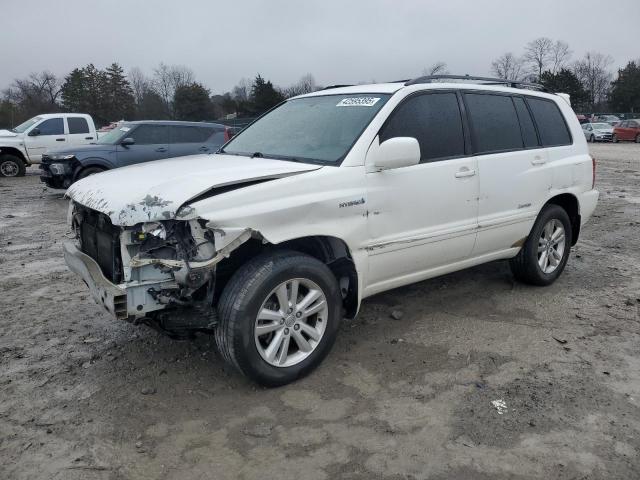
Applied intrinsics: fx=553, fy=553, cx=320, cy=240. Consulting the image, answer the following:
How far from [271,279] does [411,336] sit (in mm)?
1534

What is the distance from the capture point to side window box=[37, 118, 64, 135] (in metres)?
16.3

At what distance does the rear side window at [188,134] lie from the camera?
12.5m

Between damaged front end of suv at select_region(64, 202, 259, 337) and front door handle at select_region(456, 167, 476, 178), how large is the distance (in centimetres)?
187

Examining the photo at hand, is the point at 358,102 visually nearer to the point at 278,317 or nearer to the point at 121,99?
the point at 278,317

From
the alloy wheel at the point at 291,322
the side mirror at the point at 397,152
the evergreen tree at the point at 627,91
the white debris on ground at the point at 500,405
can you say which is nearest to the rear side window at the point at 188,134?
the side mirror at the point at 397,152

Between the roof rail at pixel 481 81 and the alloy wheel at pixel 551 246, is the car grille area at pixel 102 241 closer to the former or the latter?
the roof rail at pixel 481 81

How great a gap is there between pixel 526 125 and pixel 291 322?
305 cm

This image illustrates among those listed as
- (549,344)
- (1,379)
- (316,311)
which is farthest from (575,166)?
(1,379)

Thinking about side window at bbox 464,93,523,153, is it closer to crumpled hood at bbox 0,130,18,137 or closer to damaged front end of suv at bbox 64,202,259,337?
damaged front end of suv at bbox 64,202,259,337

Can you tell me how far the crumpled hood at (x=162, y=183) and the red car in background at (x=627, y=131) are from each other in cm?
3528

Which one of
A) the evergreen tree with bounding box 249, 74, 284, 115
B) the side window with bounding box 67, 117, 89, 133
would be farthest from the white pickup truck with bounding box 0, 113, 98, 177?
the evergreen tree with bounding box 249, 74, 284, 115

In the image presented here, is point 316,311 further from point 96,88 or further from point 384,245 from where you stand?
point 96,88

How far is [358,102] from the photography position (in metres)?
4.20

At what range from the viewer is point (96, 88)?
60.0 m
